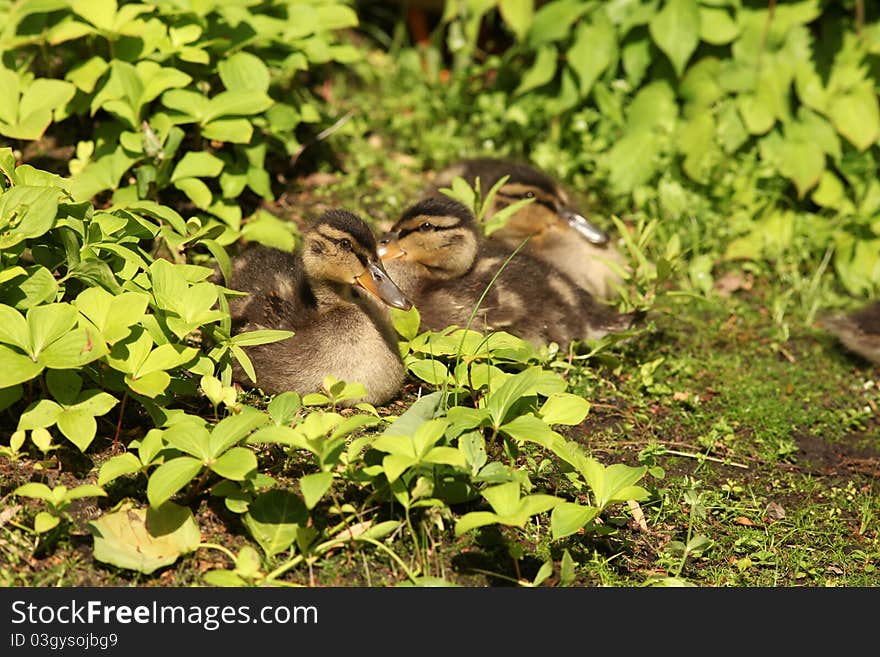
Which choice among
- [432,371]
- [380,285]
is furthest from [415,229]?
[432,371]

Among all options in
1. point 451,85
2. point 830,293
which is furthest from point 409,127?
point 830,293

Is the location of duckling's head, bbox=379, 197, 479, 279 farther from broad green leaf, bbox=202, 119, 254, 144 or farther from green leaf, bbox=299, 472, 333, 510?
green leaf, bbox=299, 472, 333, 510

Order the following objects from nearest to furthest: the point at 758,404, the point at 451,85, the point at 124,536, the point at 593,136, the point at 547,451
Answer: the point at 124,536, the point at 547,451, the point at 758,404, the point at 593,136, the point at 451,85

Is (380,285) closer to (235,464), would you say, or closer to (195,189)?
(235,464)

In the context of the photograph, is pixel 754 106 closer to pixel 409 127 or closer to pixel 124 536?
pixel 409 127

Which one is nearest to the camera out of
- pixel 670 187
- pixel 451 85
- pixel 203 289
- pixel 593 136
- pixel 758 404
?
pixel 203 289

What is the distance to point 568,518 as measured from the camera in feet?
12.0

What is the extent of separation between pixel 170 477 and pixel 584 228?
3.27 m

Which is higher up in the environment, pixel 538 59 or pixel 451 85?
pixel 538 59

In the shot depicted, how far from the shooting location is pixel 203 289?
404 centimetres

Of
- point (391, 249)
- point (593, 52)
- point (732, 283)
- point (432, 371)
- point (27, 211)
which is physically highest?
point (27, 211)

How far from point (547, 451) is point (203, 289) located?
4.99 ft

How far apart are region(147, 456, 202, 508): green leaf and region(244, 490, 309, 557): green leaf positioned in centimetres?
28

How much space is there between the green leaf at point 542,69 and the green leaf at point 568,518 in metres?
4.11
